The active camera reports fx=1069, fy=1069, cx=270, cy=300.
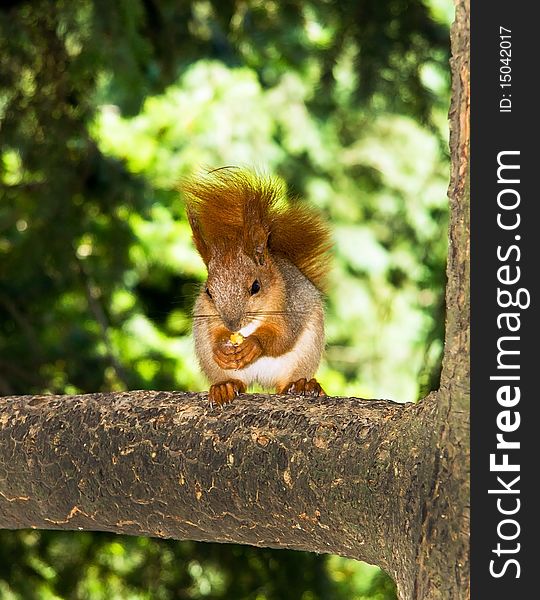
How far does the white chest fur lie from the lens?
5.04 ft

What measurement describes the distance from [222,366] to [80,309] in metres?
1.67

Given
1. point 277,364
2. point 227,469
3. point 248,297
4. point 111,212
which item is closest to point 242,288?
point 248,297

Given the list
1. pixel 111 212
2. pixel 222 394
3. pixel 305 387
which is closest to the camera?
pixel 222 394

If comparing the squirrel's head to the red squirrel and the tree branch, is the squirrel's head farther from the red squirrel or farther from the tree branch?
the tree branch

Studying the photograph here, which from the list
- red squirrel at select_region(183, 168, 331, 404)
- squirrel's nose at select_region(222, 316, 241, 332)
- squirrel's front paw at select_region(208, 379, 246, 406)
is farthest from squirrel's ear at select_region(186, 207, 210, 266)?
squirrel's front paw at select_region(208, 379, 246, 406)

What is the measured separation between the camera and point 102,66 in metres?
1.80

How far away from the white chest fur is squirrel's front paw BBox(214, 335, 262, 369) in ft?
0.21

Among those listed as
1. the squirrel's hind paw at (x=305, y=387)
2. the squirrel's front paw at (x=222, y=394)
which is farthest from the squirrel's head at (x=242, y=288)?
the squirrel's front paw at (x=222, y=394)

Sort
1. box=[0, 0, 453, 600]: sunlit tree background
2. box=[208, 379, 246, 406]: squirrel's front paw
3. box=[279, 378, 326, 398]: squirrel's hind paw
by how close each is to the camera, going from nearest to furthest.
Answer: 1. box=[208, 379, 246, 406]: squirrel's front paw
2. box=[279, 378, 326, 398]: squirrel's hind paw
3. box=[0, 0, 453, 600]: sunlit tree background

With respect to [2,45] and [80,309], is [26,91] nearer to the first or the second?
[2,45]

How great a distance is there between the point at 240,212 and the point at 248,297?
121 millimetres

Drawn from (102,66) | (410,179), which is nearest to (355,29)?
(102,66)

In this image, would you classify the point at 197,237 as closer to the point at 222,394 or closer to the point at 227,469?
the point at 222,394

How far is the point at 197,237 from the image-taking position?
152 cm
